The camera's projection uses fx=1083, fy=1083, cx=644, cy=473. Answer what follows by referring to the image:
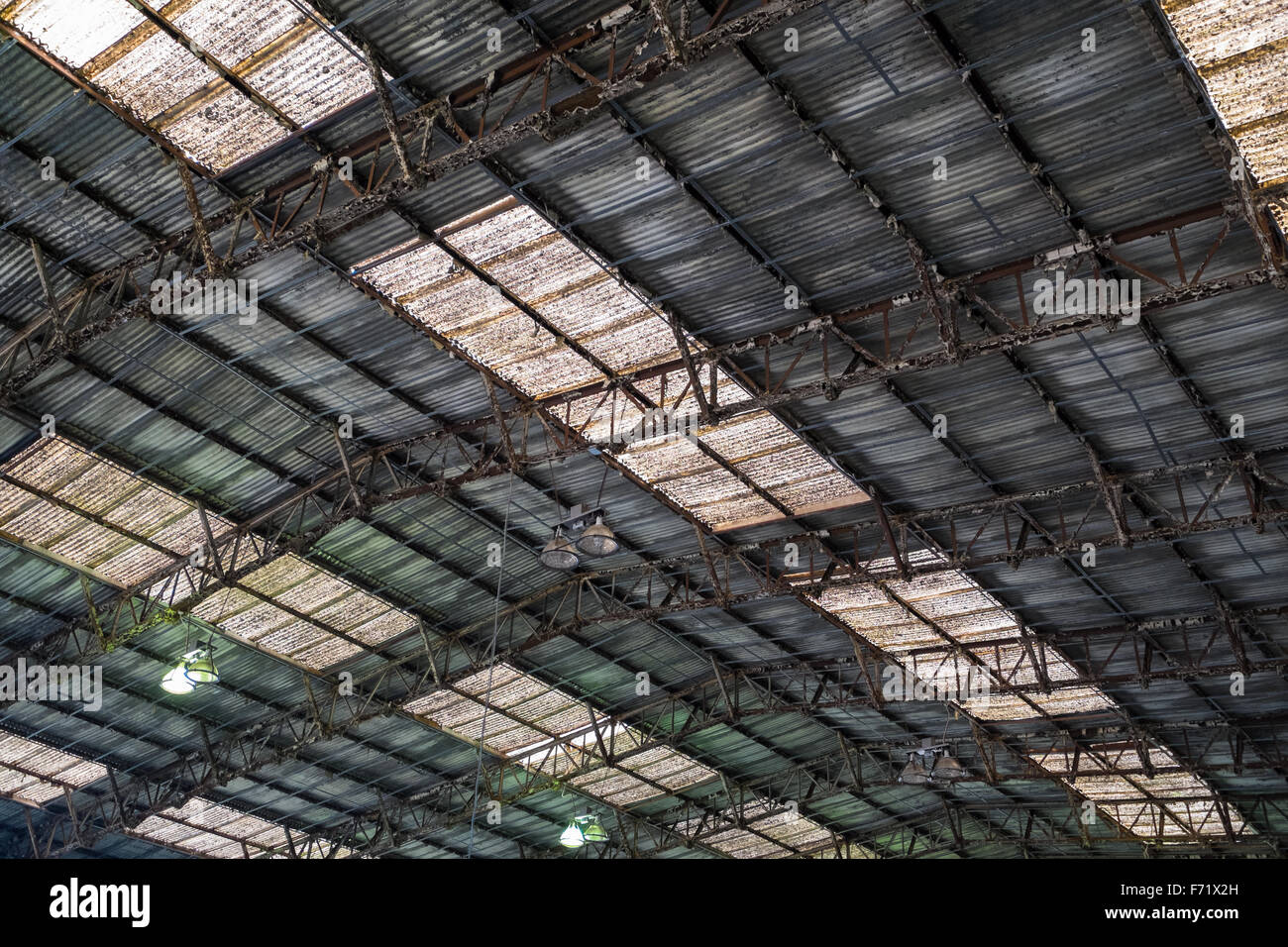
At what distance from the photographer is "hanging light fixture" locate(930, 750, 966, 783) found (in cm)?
2728

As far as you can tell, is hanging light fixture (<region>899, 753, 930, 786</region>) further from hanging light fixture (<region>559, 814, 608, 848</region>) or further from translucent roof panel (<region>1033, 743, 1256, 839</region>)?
hanging light fixture (<region>559, 814, 608, 848</region>)

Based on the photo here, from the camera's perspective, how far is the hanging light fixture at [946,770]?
89.5 feet

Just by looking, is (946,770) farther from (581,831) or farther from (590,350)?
(590,350)

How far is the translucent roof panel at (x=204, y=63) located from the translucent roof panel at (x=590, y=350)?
278cm

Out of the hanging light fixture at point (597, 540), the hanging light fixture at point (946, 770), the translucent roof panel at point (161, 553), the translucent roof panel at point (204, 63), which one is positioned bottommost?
the hanging light fixture at point (946, 770)

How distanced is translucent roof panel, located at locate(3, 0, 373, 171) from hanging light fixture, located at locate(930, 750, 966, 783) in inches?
836

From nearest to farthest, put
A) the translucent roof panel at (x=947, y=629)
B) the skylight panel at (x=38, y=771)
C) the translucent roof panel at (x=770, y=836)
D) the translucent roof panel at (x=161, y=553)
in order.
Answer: the translucent roof panel at (x=161, y=553) < the translucent roof panel at (x=947, y=629) < the skylight panel at (x=38, y=771) < the translucent roof panel at (x=770, y=836)

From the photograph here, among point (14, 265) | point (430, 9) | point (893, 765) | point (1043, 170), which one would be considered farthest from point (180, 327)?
point (893, 765)

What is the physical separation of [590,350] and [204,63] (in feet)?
24.6

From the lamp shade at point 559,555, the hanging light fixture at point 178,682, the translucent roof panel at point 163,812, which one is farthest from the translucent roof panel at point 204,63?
the translucent roof panel at point 163,812

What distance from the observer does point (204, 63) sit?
45.9 ft

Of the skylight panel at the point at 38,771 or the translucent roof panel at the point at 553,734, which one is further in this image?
the skylight panel at the point at 38,771

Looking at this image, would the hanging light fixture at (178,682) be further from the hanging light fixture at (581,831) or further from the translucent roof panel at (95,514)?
the hanging light fixture at (581,831)
